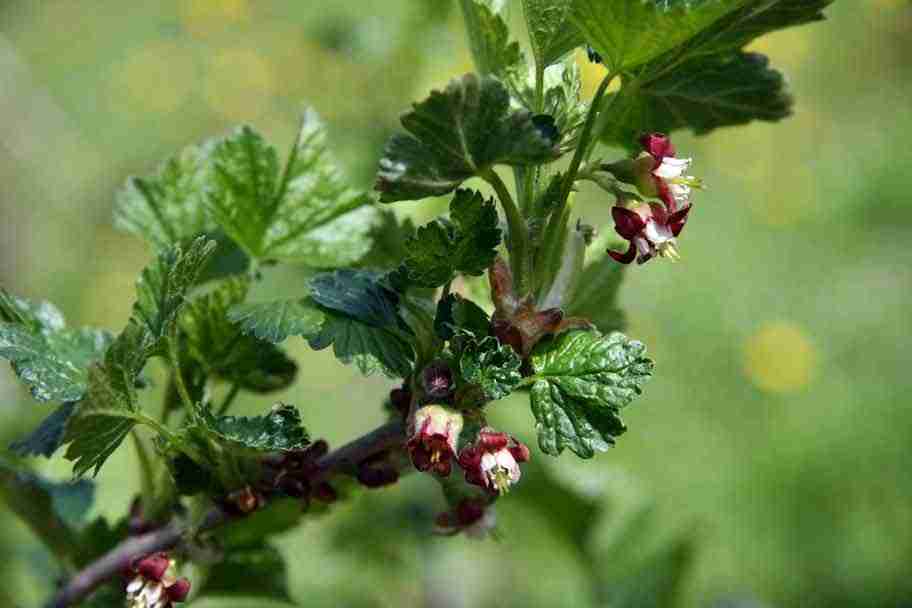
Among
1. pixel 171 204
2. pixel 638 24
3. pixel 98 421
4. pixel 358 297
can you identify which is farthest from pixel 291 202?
pixel 638 24

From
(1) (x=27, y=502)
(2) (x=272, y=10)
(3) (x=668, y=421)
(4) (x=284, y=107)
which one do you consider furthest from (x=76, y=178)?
(1) (x=27, y=502)

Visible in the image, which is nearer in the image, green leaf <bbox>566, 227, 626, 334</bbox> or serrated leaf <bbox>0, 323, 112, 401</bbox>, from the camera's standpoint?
serrated leaf <bbox>0, 323, 112, 401</bbox>

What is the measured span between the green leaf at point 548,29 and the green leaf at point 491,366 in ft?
0.82

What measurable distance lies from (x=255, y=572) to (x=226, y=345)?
0.88 feet

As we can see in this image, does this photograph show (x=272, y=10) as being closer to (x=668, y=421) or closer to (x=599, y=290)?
(x=668, y=421)

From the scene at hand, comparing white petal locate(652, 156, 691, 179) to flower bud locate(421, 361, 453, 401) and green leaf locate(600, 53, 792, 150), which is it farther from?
flower bud locate(421, 361, 453, 401)

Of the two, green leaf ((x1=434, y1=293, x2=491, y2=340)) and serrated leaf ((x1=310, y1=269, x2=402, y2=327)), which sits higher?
serrated leaf ((x1=310, y1=269, x2=402, y2=327))

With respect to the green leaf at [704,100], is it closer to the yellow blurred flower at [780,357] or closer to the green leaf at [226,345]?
the green leaf at [226,345]

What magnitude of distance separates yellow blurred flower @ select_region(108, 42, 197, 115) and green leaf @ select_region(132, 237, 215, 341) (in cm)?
434

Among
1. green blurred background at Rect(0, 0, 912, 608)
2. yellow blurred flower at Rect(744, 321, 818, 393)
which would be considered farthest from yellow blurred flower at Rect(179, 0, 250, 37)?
yellow blurred flower at Rect(744, 321, 818, 393)

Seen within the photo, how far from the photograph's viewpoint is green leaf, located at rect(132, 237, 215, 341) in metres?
0.94

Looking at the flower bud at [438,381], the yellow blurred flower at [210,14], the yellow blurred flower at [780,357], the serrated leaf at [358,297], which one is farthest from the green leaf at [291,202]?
the yellow blurred flower at [210,14]

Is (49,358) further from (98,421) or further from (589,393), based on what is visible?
(589,393)

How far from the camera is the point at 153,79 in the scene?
5.32 meters
